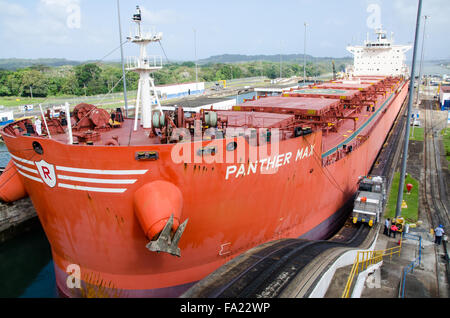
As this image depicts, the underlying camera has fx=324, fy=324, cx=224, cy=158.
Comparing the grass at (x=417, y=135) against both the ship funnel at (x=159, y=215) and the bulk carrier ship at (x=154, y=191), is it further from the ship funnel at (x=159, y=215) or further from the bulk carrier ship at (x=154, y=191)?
the ship funnel at (x=159, y=215)

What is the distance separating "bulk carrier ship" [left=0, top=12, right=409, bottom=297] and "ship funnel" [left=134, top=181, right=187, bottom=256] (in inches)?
1.0

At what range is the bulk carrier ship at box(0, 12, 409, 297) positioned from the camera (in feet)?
28.8

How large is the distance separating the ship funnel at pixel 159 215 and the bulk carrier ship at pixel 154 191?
0.08 feet

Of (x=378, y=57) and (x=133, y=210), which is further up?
(x=378, y=57)

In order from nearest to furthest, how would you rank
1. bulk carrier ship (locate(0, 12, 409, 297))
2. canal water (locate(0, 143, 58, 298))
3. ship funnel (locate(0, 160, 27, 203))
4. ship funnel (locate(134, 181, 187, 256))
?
1. ship funnel (locate(134, 181, 187, 256))
2. bulk carrier ship (locate(0, 12, 409, 297))
3. ship funnel (locate(0, 160, 27, 203))
4. canal water (locate(0, 143, 58, 298))

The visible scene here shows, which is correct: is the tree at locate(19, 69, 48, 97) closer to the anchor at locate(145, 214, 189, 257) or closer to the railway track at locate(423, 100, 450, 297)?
the railway track at locate(423, 100, 450, 297)

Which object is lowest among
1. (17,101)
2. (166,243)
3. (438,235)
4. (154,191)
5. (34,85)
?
(438,235)

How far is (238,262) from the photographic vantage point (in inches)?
368

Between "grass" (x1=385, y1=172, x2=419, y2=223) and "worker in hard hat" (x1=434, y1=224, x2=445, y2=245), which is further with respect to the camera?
"grass" (x1=385, y1=172, x2=419, y2=223)

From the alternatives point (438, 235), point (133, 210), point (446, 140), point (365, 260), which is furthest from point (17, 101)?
point (446, 140)

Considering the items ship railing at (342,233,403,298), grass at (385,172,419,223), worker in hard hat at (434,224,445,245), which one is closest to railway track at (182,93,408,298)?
ship railing at (342,233,403,298)

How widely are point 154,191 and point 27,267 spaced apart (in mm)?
9903

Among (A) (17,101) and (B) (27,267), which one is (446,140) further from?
(A) (17,101)

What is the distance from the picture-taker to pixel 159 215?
8.25 m
